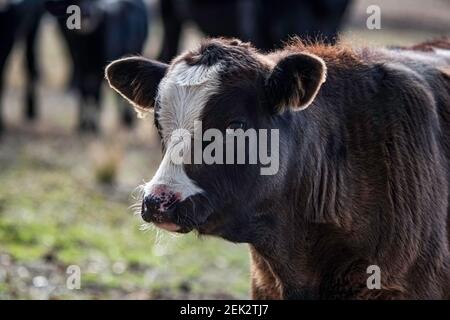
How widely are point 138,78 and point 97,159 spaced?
8041 millimetres

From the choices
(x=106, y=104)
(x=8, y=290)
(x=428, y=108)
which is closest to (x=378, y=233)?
(x=428, y=108)

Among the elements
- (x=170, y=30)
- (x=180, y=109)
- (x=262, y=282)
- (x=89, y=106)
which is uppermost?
(x=180, y=109)

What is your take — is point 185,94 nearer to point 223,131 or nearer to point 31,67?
point 223,131

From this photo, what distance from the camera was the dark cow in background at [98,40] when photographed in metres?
17.1

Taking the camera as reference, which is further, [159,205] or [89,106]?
[89,106]

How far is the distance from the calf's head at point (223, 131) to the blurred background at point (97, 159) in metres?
0.68

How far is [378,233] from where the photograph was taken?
6.09m

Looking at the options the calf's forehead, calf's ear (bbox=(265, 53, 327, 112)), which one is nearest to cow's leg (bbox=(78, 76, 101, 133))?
the calf's forehead

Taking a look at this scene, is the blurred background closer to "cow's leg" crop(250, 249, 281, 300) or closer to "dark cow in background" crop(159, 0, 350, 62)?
"dark cow in background" crop(159, 0, 350, 62)

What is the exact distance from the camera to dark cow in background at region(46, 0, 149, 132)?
56.0 feet

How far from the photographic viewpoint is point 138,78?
6.21 m

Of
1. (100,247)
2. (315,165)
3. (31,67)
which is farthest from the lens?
(31,67)

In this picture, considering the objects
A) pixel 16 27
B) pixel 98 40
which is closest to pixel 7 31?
pixel 16 27

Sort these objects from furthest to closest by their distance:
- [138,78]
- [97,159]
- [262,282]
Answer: [97,159] → [262,282] → [138,78]
